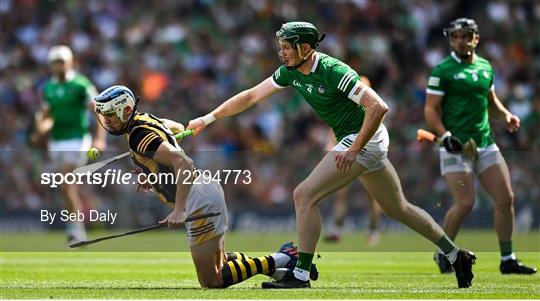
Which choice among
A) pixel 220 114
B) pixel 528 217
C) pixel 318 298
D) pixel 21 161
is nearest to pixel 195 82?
pixel 21 161

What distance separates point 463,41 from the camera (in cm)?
1330

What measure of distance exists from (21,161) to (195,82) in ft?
17.7

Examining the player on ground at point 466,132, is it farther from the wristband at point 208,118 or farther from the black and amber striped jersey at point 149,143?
the black and amber striped jersey at point 149,143

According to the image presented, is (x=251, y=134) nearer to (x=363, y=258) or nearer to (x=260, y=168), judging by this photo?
(x=260, y=168)

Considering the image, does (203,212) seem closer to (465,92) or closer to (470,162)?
(470,162)

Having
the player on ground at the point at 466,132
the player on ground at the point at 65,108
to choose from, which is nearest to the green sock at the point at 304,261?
the player on ground at the point at 466,132

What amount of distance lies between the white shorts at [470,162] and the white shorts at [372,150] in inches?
100

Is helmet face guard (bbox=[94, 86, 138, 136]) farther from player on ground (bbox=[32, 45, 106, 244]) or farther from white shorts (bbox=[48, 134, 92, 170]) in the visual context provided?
player on ground (bbox=[32, 45, 106, 244])

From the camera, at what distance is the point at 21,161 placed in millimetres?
21984

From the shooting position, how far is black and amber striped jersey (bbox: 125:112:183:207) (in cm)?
1041

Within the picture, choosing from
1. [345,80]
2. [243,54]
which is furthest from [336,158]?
[243,54]

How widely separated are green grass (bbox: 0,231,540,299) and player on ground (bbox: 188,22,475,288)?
359 millimetres

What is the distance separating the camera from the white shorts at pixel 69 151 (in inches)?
620

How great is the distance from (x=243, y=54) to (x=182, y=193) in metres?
16.4
